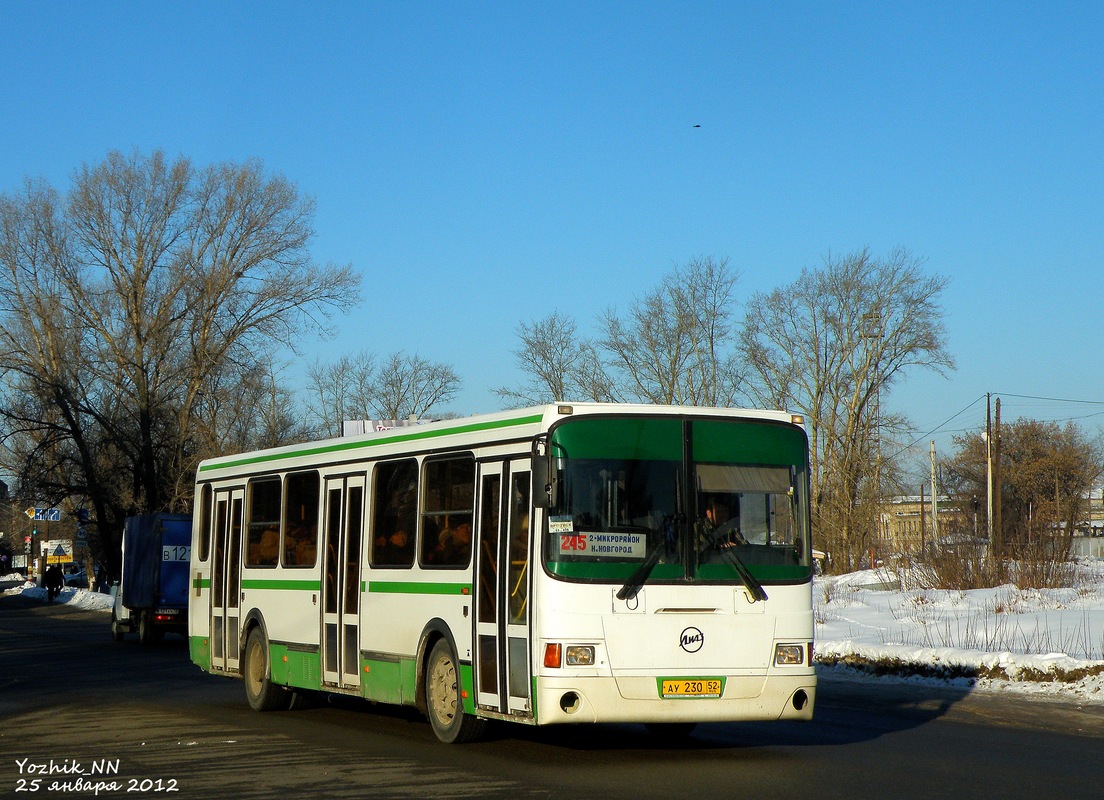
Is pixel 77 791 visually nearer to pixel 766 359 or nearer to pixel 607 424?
pixel 607 424

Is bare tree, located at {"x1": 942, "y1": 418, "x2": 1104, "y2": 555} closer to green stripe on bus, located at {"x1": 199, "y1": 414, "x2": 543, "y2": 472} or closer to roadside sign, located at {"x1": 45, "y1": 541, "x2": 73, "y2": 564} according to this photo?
roadside sign, located at {"x1": 45, "y1": 541, "x2": 73, "y2": 564}

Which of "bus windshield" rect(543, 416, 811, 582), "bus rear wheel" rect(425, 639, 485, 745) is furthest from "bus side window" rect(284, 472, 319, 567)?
"bus windshield" rect(543, 416, 811, 582)

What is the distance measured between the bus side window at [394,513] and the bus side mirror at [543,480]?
8.00 feet

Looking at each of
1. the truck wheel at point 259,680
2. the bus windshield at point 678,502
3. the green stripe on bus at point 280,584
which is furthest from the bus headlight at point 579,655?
the truck wheel at point 259,680

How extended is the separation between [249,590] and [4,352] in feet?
118

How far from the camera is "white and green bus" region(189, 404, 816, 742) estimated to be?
33.8ft

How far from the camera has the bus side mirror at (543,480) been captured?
33.5 feet

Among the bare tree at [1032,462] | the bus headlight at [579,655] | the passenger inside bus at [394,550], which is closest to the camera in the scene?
the bus headlight at [579,655]

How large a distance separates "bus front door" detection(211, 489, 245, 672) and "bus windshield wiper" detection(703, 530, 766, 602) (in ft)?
24.1

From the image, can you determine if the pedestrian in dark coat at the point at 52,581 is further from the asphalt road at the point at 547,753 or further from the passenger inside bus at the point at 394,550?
the passenger inside bus at the point at 394,550

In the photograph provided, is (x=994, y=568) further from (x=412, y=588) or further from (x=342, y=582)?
(x=412, y=588)

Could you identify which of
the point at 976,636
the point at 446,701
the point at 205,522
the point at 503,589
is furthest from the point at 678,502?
the point at 976,636

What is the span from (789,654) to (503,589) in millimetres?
2335

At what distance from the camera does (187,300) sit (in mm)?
50031
